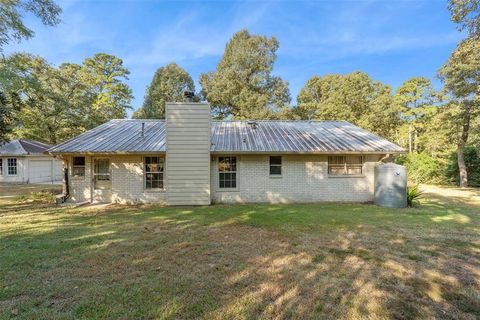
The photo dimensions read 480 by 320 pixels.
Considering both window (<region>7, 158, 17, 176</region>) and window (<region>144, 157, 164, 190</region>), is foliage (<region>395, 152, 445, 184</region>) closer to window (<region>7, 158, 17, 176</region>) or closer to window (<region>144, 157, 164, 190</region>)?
window (<region>144, 157, 164, 190</region>)

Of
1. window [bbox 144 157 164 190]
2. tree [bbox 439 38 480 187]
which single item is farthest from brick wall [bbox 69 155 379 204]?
tree [bbox 439 38 480 187]

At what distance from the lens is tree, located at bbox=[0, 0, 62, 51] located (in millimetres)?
8695

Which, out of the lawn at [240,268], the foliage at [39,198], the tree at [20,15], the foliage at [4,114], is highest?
the tree at [20,15]

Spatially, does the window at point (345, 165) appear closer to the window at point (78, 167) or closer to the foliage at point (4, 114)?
the window at point (78, 167)

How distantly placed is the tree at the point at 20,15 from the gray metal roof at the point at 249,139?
14.6ft

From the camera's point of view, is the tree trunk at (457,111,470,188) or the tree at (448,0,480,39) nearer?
the tree at (448,0,480,39)

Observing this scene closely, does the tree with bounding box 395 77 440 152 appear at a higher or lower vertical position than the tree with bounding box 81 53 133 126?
lower

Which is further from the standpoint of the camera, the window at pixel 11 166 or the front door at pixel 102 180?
the window at pixel 11 166

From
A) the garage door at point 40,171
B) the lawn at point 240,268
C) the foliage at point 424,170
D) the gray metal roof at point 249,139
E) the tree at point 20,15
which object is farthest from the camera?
the garage door at point 40,171

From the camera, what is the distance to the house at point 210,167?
10.4 metres

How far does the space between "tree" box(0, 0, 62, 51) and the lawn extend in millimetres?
6756

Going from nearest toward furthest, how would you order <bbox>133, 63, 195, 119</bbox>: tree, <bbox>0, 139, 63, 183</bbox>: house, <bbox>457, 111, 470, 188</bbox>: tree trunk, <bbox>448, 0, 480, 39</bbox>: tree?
<bbox>448, 0, 480, 39</bbox>: tree
<bbox>457, 111, 470, 188</bbox>: tree trunk
<bbox>0, 139, 63, 183</bbox>: house
<bbox>133, 63, 195, 119</bbox>: tree

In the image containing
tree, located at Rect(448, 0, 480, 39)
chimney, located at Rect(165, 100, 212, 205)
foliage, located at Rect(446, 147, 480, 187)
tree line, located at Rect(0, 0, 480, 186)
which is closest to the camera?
tree, located at Rect(448, 0, 480, 39)

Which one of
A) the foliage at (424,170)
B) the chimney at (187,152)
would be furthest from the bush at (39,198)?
the foliage at (424,170)
